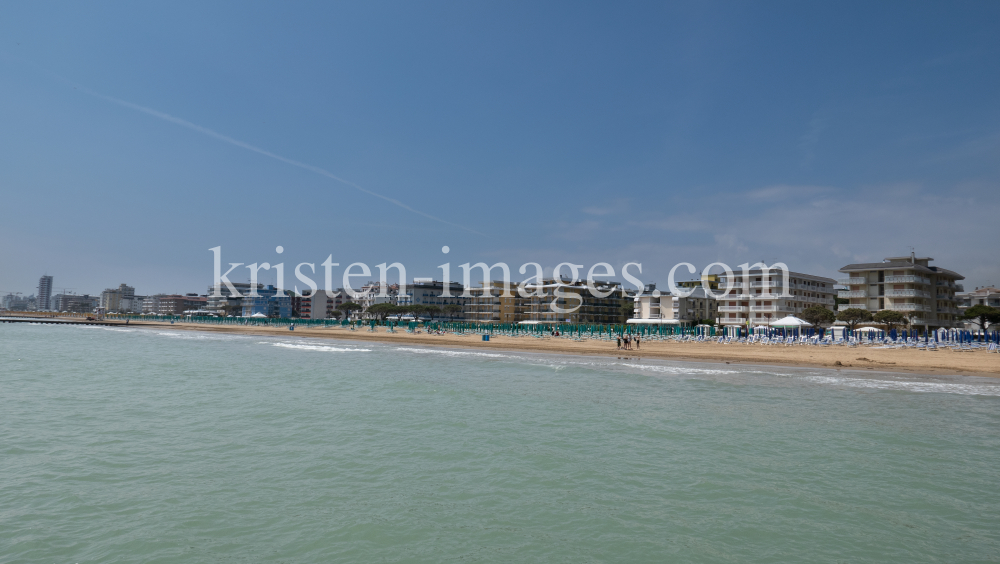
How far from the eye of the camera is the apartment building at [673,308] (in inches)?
3147

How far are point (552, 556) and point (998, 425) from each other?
14.1 m

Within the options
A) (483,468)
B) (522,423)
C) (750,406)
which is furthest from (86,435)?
(750,406)

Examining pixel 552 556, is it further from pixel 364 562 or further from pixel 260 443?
pixel 260 443

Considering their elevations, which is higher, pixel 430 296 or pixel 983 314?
pixel 430 296

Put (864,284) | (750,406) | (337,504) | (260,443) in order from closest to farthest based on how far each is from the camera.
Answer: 1. (337,504)
2. (260,443)
3. (750,406)
4. (864,284)

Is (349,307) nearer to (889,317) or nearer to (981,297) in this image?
(889,317)

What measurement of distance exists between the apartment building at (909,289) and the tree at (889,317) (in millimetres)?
2243

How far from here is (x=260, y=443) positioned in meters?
10.1

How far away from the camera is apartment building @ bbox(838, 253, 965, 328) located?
58.8m

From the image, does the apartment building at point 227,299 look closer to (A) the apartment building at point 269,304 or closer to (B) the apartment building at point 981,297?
(A) the apartment building at point 269,304

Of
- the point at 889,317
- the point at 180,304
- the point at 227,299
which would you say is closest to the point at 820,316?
the point at 889,317

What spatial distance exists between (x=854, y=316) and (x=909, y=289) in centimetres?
764

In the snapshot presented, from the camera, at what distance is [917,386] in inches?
852

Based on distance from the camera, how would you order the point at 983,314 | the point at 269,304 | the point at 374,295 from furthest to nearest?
the point at 269,304 < the point at 374,295 < the point at 983,314
